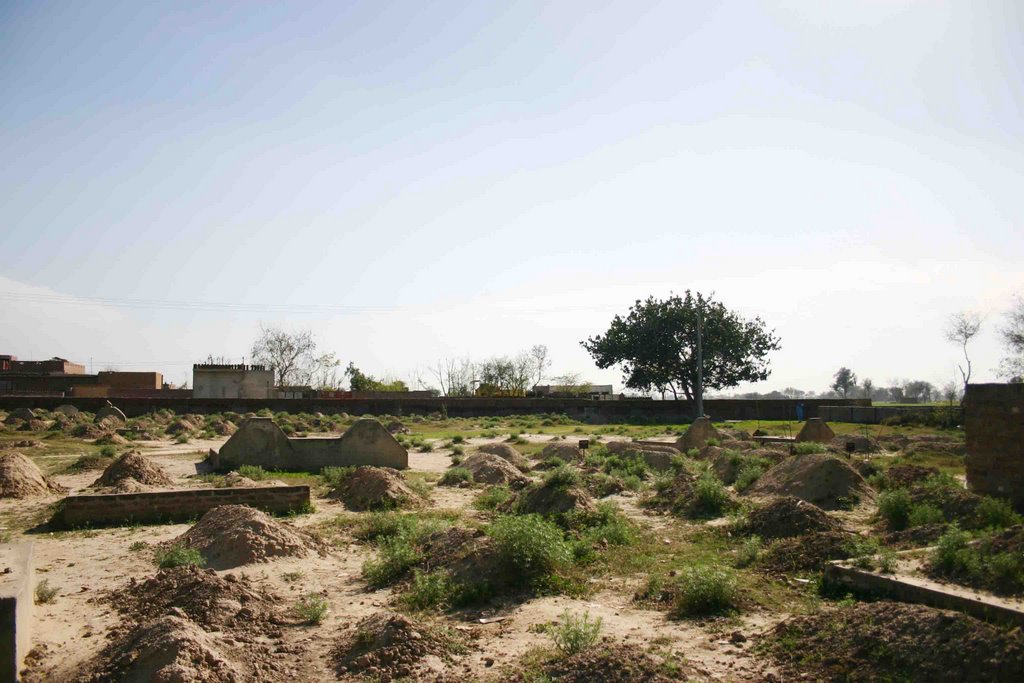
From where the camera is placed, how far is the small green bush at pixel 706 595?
22.7 ft

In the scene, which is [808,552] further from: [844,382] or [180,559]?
[844,382]

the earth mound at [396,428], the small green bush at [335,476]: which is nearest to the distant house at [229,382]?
the earth mound at [396,428]

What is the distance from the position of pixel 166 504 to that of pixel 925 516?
35.6ft

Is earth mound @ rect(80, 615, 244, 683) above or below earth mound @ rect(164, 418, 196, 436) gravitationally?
below

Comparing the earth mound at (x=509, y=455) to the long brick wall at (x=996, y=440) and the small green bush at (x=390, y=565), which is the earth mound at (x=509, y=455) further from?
the small green bush at (x=390, y=565)

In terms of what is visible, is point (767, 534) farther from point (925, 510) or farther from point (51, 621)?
point (51, 621)

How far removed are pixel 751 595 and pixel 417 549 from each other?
12.8ft

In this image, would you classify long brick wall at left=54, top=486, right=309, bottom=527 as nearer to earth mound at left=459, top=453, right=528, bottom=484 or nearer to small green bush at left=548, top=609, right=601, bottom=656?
earth mound at left=459, top=453, right=528, bottom=484

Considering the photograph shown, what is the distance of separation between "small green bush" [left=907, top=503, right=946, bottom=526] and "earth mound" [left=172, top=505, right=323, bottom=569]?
7.64m

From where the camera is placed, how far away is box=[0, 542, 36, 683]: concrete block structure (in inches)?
220

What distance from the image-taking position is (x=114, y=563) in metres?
9.37

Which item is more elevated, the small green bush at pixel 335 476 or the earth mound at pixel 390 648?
the small green bush at pixel 335 476

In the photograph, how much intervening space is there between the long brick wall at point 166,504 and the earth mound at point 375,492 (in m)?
1.02

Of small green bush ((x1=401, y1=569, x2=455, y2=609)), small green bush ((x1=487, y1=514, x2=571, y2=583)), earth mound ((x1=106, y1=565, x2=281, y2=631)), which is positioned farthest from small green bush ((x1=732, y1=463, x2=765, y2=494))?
earth mound ((x1=106, y1=565, x2=281, y2=631))
